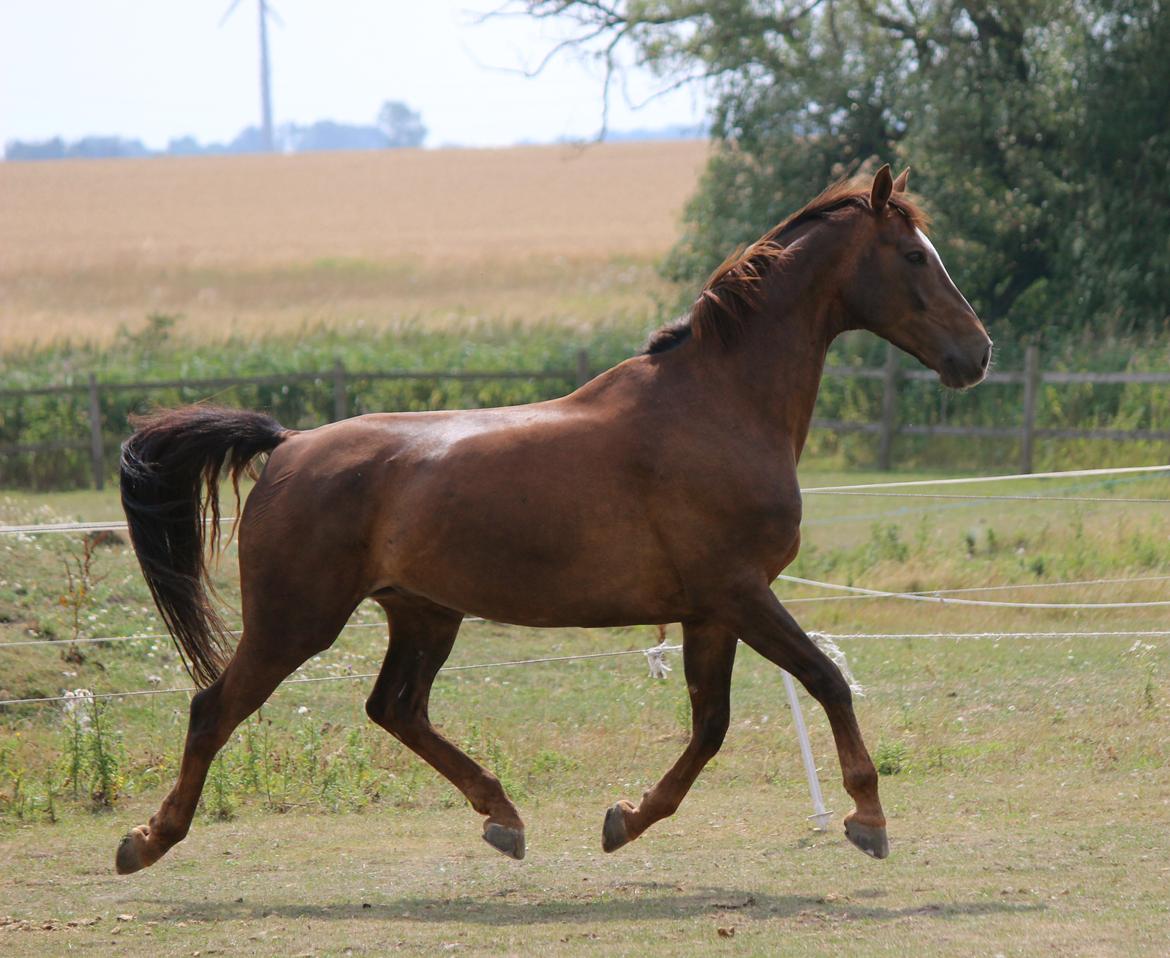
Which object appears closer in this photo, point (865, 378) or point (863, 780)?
point (863, 780)

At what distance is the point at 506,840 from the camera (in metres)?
5.43

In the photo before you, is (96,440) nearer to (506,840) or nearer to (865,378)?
(865,378)

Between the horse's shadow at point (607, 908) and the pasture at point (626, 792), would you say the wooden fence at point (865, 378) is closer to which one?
the pasture at point (626, 792)

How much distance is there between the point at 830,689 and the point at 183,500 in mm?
2704

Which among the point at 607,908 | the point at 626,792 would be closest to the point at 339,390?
the point at 626,792

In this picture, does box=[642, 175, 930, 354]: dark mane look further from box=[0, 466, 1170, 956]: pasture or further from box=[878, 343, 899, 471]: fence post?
box=[878, 343, 899, 471]: fence post

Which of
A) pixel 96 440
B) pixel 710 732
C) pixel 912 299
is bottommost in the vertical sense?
pixel 96 440

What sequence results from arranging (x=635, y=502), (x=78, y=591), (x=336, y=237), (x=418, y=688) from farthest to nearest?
(x=336, y=237) < (x=78, y=591) < (x=418, y=688) < (x=635, y=502)

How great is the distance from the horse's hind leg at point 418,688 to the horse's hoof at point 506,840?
14cm

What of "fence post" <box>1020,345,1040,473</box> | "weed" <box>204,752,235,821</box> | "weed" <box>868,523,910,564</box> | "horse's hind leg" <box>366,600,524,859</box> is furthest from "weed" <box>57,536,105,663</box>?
"fence post" <box>1020,345,1040,473</box>

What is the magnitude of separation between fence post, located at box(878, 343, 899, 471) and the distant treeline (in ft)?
406

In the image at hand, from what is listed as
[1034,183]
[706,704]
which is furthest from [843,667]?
[1034,183]

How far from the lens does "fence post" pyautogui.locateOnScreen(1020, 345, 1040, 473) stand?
18.8 metres

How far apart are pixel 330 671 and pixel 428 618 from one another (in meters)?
3.48
